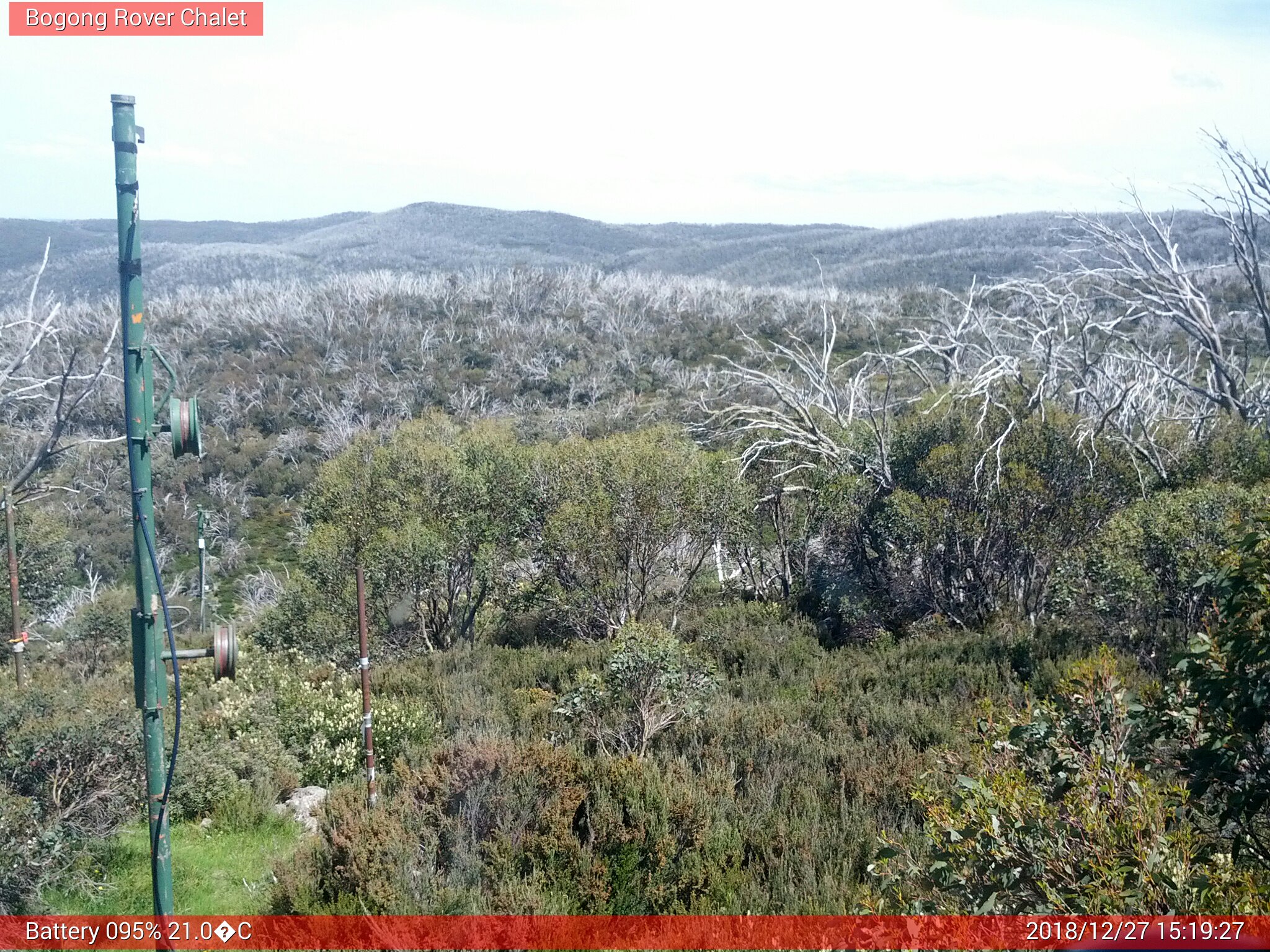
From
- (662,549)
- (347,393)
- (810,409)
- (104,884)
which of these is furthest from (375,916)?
(347,393)

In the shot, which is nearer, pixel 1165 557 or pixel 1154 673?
pixel 1154 673

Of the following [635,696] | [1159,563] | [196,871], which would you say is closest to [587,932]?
[196,871]

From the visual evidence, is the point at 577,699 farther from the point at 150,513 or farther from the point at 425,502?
the point at 425,502

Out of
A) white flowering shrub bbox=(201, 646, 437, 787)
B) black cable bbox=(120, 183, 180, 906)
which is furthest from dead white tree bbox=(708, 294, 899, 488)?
black cable bbox=(120, 183, 180, 906)

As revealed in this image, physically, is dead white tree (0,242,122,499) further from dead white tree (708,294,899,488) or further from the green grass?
dead white tree (708,294,899,488)

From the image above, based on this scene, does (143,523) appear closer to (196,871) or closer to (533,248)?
(196,871)

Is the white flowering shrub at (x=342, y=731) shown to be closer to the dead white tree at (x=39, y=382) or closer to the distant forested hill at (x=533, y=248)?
the dead white tree at (x=39, y=382)
